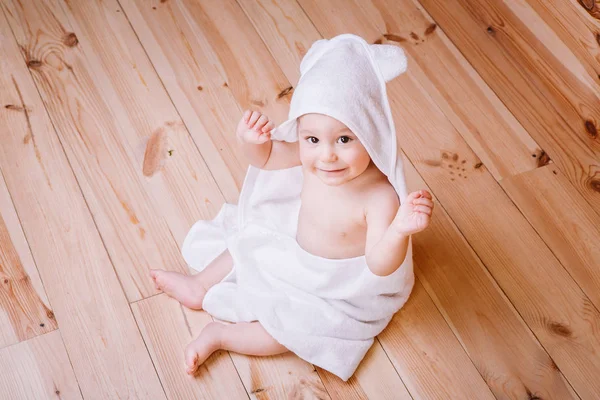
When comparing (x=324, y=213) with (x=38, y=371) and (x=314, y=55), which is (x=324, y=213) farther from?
(x=38, y=371)

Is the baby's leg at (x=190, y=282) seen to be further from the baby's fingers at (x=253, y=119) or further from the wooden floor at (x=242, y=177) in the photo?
the baby's fingers at (x=253, y=119)

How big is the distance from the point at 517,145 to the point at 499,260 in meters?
0.31

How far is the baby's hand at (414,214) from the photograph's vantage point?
1.14 meters

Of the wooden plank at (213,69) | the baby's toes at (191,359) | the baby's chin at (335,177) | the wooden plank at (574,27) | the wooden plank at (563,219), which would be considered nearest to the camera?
the baby's chin at (335,177)

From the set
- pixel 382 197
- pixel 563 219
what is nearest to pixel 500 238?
pixel 563 219

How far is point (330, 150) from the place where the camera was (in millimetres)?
1204

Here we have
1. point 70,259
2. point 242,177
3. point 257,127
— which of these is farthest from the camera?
point 242,177

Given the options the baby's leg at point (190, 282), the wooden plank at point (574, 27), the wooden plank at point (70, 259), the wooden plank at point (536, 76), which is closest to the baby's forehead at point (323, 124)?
the baby's leg at point (190, 282)

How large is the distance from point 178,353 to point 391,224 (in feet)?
1.54

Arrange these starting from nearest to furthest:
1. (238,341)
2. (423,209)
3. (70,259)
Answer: (423,209), (238,341), (70,259)

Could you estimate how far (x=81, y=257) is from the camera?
1.49m

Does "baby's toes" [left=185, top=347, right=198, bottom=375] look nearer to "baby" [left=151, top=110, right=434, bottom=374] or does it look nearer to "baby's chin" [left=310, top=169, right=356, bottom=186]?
"baby" [left=151, top=110, right=434, bottom=374]

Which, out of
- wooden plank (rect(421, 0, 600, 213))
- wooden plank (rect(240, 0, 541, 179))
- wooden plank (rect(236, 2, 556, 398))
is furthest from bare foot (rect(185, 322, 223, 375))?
wooden plank (rect(421, 0, 600, 213))

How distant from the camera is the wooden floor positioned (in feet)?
4.53
